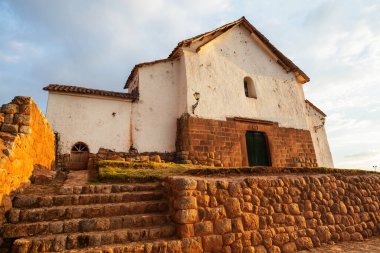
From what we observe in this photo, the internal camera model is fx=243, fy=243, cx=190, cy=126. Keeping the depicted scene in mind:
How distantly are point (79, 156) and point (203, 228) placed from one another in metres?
7.15

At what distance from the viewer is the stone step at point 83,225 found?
3447 mm

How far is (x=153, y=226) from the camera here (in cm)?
415

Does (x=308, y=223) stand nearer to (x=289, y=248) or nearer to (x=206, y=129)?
(x=289, y=248)

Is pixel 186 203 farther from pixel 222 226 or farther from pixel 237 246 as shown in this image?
pixel 237 246

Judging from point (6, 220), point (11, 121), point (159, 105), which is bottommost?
point (6, 220)

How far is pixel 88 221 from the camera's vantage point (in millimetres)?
3836

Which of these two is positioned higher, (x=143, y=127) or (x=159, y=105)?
(x=159, y=105)

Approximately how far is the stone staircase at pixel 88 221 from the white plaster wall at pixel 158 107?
19.2 feet

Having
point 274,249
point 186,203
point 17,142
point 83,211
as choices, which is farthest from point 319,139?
point 17,142

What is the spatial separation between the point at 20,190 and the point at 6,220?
78cm

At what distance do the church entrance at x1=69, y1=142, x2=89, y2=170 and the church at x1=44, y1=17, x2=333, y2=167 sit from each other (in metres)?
0.06

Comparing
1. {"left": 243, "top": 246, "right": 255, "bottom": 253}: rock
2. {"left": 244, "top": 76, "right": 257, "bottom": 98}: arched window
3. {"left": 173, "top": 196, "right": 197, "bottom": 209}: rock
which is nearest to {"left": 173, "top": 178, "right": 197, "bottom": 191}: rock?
{"left": 173, "top": 196, "right": 197, "bottom": 209}: rock

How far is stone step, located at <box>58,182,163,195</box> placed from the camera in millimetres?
4723

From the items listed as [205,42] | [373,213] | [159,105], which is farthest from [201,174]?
[205,42]
